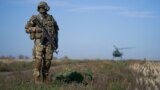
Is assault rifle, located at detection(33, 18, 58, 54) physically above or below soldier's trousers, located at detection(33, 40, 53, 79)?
above

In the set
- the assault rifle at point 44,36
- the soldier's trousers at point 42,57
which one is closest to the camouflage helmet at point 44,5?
the assault rifle at point 44,36

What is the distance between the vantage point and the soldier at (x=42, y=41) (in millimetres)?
14859

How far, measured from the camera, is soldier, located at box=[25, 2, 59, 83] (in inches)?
585

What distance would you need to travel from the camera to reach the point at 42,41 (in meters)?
14.9

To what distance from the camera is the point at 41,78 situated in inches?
588

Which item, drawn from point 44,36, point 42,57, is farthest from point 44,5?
point 42,57

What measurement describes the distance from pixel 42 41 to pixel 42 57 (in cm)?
54

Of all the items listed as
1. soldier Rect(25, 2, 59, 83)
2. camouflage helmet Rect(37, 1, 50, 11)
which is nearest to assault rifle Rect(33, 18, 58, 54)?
soldier Rect(25, 2, 59, 83)

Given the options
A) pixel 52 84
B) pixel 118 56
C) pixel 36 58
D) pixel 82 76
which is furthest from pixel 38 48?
pixel 118 56

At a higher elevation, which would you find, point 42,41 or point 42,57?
point 42,41

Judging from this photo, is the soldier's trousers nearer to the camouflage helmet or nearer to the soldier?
the soldier

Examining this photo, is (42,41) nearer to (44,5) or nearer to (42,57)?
(42,57)

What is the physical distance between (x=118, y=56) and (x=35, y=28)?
45935mm

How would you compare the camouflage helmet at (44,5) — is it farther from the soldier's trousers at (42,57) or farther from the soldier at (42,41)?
the soldier's trousers at (42,57)
